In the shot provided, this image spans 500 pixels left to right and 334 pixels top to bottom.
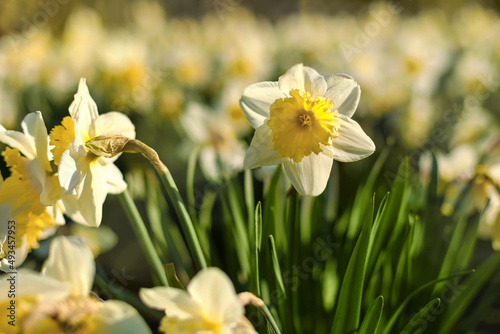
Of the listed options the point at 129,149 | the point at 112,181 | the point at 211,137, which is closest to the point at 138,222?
the point at 112,181

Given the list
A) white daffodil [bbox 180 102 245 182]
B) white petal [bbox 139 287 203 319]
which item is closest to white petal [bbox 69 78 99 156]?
white petal [bbox 139 287 203 319]

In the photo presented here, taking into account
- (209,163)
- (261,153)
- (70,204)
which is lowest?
(209,163)

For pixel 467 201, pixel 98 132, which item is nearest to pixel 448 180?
pixel 467 201

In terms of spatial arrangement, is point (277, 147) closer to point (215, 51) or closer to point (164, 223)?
point (164, 223)

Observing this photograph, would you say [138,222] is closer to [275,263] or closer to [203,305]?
[275,263]

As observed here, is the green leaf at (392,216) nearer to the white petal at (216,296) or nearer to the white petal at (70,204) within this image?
the white petal at (216,296)

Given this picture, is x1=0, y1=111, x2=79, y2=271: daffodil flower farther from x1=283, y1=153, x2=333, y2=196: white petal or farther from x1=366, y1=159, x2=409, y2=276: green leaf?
x1=366, y1=159, x2=409, y2=276: green leaf
